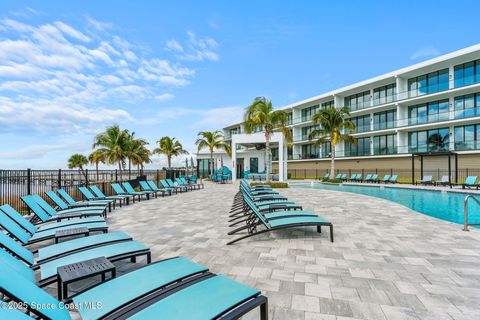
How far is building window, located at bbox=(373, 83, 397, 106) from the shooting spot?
31155mm

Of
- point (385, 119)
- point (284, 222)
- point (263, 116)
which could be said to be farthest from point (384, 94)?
point (284, 222)

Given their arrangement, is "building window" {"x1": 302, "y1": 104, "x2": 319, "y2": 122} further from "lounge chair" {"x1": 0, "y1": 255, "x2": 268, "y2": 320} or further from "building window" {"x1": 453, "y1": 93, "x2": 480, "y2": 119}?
"lounge chair" {"x1": 0, "y1": 255, "x2": 268, "y2": 320}

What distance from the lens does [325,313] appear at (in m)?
2.81

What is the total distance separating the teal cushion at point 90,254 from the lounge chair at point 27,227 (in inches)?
59.7

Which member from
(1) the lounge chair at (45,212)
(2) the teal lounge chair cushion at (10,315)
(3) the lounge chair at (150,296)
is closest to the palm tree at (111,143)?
(1) the lounge chair at (45,212)

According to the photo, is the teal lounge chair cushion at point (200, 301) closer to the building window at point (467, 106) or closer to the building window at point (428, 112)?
the building window at point (467, 106)

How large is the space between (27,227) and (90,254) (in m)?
2.69

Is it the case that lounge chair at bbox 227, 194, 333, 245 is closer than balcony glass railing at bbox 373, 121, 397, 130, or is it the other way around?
lounge chair at bbox 227, 194, 333, 245

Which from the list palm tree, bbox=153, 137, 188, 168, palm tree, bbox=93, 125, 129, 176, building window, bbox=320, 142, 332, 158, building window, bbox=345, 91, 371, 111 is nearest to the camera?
palm tree, bbox=93, 125, 129, 176

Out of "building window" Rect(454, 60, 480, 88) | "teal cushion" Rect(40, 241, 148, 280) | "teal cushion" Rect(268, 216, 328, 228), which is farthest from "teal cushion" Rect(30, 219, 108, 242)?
"building window" Rect(454, 60, 480, 88)

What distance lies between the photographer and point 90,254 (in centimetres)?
347

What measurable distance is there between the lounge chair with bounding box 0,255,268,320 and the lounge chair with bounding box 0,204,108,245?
2.25 metres

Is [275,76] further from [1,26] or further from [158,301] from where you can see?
[158,301]

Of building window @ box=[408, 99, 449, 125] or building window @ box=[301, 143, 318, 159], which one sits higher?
building window @ box=[408, 99, 449, 125]
